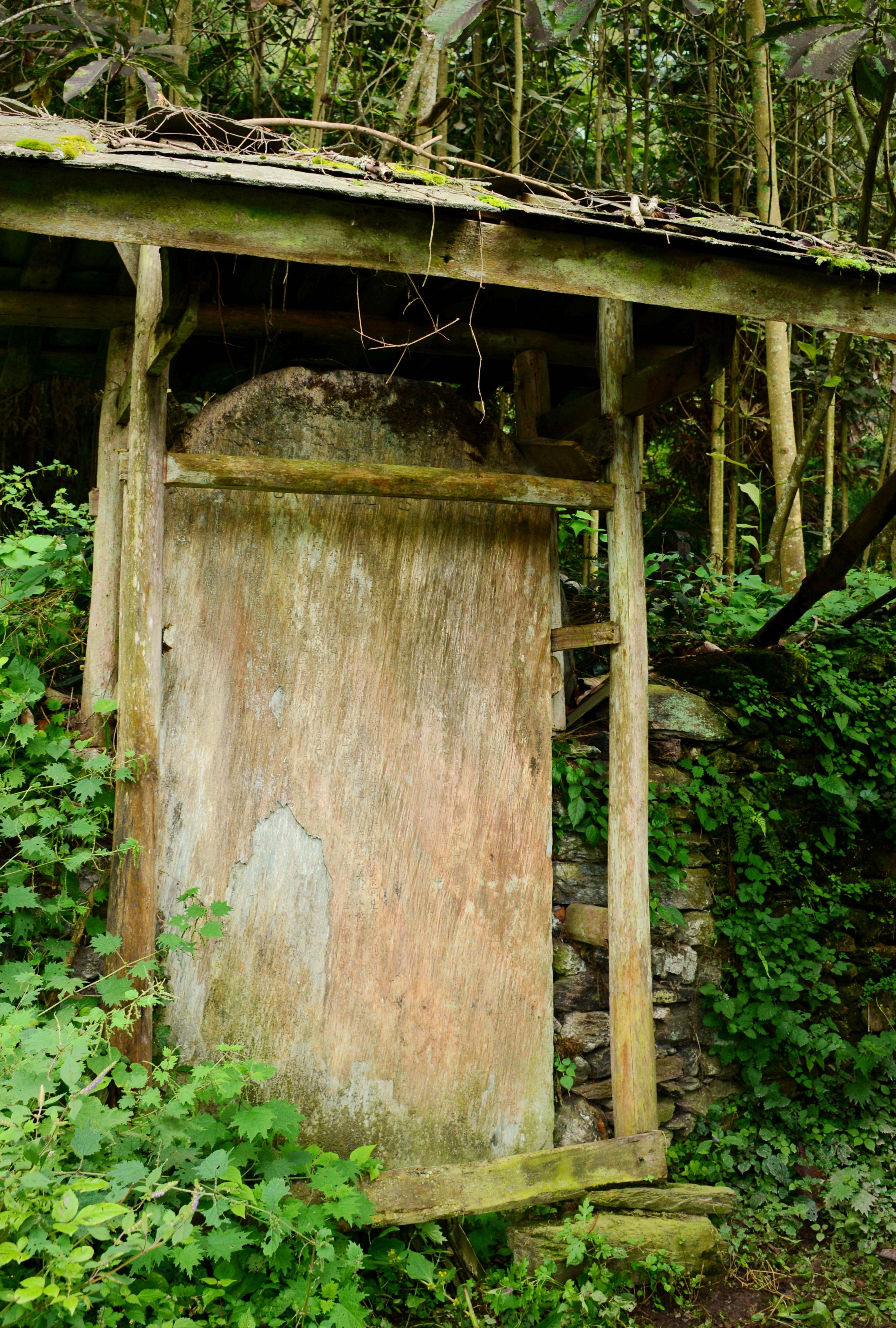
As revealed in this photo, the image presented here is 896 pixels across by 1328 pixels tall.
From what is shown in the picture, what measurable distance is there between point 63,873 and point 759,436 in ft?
22.1

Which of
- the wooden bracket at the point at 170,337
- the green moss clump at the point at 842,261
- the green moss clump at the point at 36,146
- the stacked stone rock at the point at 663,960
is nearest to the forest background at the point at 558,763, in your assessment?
the stacked stone rock at the point at 663,960

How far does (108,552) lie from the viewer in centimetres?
368

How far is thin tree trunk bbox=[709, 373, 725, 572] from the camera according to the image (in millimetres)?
7164

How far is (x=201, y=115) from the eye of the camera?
3303 mm

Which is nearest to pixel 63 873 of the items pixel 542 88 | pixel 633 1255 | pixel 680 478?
pixel 633 1255

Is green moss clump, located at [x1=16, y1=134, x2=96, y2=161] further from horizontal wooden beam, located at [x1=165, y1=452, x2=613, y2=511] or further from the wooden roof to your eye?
horizontal wooden beam, located at [x1=165, y1=452, x2=613, y2=511]

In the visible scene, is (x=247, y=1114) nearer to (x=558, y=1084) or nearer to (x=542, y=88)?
(x=558, y=1084)

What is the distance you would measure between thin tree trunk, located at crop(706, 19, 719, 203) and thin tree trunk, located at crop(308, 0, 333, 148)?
9.43 ft

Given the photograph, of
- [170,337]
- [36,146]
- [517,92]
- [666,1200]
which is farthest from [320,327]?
[517,92]

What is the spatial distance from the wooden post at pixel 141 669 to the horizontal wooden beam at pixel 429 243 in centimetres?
52

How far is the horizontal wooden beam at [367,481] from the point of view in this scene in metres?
3.28

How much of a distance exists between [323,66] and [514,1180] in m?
6.17

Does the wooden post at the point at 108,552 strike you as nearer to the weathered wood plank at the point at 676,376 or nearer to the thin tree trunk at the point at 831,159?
the weathered wood plank at the point at 676,376

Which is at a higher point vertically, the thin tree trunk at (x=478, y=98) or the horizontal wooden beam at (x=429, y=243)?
the thin tree trunk at (x=478, y=98)
